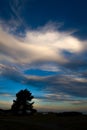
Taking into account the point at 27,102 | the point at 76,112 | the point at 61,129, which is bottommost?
the point at 61,129

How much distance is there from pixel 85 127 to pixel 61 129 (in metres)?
4.56

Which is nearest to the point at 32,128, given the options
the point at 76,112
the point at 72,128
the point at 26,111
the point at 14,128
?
the point at 14,128

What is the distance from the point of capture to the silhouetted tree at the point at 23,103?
285 feet

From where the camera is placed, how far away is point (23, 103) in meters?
87.8

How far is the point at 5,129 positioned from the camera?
3809 centimetres

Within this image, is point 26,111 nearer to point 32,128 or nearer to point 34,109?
point 34,109

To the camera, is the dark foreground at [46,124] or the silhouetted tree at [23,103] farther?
the silhouetted tree at [23,103]

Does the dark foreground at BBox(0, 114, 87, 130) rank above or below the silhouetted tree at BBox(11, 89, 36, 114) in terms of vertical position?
below

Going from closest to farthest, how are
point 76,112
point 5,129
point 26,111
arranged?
point 5,129 < point 76,112 < point 26,111

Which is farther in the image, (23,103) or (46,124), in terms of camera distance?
(23,103)

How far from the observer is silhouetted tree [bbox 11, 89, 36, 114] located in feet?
285

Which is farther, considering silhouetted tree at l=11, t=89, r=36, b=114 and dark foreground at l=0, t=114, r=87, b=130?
silhouetted tree at l=11, t=89, r=36, b=114

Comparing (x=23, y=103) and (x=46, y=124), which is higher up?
Answer: (x=23, y=103)

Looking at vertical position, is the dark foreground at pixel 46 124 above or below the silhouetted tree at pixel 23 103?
below
